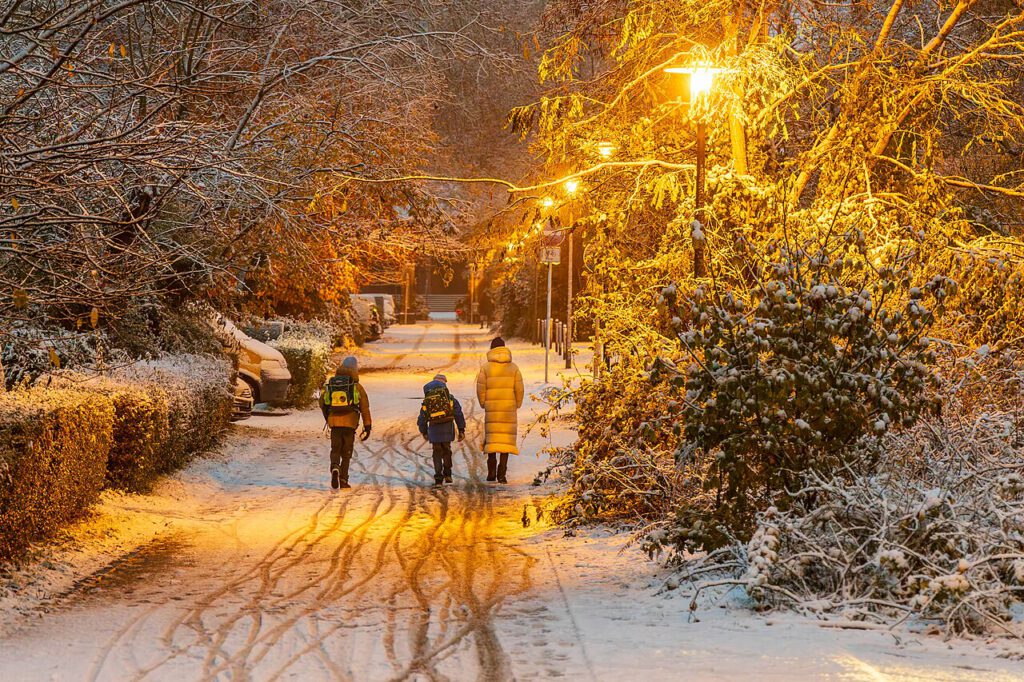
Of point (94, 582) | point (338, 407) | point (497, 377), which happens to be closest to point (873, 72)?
point (497, 377)

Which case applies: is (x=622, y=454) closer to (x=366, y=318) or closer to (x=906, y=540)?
(x=906, y=540)

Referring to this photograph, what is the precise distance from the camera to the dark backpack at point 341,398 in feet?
50.0

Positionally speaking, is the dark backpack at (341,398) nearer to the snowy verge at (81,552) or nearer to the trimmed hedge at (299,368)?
the snowy verge at (81,552)

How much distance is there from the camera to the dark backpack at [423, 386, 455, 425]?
609 inches

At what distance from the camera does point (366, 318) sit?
51.2 meters

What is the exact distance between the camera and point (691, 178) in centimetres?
1470

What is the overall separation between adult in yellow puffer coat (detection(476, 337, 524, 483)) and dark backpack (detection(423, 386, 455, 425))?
0.38m

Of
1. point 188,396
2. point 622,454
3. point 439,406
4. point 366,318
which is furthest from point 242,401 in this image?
point 366,318

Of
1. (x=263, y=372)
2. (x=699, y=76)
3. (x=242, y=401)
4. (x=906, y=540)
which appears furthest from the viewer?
(x=263, y=372)

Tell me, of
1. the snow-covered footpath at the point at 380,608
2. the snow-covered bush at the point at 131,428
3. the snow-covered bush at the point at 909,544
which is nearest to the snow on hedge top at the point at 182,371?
the snow-covered bush at the point at 131,428

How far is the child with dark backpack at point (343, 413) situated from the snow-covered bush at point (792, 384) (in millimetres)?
6270

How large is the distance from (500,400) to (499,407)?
0.28ft

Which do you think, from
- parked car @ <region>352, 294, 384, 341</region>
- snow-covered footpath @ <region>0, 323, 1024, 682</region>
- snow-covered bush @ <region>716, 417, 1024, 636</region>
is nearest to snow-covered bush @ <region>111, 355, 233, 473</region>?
snow-covered footpath @ <region>0, 323, 1024, 682</region>

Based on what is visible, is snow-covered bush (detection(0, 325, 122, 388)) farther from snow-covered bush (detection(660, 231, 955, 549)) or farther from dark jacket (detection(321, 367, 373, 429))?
snow-covered bush (detection(660, 231, 955, 549))
